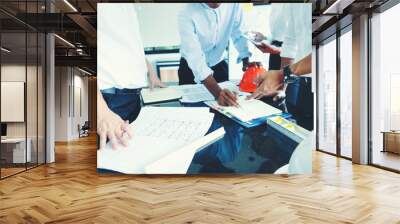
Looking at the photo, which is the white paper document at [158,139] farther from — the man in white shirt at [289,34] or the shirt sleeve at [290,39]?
the shirt sleeve at [290,39]

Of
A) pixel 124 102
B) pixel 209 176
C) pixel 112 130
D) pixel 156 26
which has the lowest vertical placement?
pixel 209 176

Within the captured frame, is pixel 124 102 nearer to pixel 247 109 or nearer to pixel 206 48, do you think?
pixel 206 48

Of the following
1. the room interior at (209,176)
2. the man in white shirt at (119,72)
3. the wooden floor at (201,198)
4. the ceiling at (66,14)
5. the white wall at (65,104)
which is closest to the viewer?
the wooden floor at (201,198)

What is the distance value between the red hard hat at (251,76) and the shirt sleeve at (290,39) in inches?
19.0

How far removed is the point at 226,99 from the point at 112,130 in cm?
206

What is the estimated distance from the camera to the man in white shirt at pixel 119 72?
21.5ft

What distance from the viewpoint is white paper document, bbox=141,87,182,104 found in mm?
6590

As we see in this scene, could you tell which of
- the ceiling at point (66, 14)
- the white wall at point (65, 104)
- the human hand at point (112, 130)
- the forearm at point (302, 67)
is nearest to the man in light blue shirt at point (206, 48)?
the forearm at point (302, 67)

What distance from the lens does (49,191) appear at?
17.8ft

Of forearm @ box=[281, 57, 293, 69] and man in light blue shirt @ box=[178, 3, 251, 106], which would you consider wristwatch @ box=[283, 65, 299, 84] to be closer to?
forearm @ box=[281, 57, 293, 69]

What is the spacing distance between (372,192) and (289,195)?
1.21 metres

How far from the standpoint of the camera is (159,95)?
21.7ft

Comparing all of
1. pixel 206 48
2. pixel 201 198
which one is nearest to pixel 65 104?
pixel 206 48

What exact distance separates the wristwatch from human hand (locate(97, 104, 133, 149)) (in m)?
2.86
